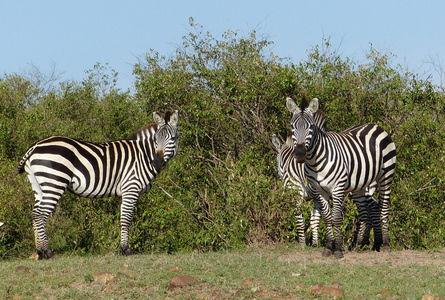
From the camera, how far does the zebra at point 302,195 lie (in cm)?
1100

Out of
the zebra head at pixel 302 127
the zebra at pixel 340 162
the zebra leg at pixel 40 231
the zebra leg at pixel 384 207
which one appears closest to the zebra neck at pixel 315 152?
the zebra at pixel 340 162

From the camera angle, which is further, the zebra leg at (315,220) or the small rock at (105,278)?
the zebra leg at (315,220)

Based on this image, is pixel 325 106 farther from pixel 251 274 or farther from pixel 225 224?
pixel 251 274

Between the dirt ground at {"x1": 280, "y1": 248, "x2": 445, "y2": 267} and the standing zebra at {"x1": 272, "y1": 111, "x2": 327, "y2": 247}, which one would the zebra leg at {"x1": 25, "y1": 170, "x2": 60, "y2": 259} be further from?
the standing zebra at {"x1": 272, "y1": 111, "x2": 327, "y2": 247}

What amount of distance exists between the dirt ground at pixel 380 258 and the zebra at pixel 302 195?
4.53 ft

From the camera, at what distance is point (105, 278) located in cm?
682

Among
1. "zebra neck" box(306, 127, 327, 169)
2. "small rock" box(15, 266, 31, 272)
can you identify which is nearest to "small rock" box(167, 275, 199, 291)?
"small rock" box(15, 266, 31, 272)

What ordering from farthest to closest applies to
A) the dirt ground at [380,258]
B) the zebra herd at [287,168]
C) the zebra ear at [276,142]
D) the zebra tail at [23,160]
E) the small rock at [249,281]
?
1. the zebra ear at [276,142]
2. the zebra tail at [23,160]
3. the zebra herd at [287,168]
4. the dirt ground at [380,258]
5. the small rock at [249,281]

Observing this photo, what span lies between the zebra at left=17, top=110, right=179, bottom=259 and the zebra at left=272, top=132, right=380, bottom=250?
238 cm

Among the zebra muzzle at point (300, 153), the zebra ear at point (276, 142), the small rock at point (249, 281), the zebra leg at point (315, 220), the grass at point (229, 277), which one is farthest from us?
the zebra ear at point (276, 142)

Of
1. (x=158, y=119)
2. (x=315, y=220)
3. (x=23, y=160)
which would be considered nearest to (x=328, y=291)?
(x=315, y=220)

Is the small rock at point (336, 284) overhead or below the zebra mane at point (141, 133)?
below

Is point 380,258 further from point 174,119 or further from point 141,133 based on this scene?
point 141,133

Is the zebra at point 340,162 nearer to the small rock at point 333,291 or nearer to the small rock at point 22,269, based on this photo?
the small rock at point 333,291
